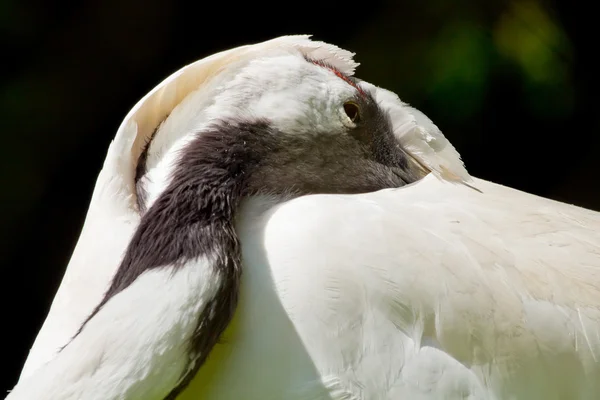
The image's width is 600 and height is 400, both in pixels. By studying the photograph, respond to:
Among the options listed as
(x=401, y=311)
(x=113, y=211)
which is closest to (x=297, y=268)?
(x=401, y=311)

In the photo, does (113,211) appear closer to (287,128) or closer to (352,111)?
(287,128)

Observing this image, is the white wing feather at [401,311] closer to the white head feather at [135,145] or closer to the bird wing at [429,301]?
the bird wing at [429,301]

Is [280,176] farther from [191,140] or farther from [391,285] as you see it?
[391,285]

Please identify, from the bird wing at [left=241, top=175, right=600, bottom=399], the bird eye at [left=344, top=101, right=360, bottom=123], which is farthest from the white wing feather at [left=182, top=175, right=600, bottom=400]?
the bird eye at [left=344, top=101, right=360, bottom=123]

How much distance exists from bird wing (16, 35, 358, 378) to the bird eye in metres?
0.11

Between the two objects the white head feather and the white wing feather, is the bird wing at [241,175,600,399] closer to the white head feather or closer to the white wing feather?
the white wing feather

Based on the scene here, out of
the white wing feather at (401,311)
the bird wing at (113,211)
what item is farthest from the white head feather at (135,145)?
the white wing feather at (401,311)

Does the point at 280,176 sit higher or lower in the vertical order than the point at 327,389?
higher

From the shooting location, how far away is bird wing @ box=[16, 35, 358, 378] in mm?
1424

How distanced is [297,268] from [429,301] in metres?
0.20

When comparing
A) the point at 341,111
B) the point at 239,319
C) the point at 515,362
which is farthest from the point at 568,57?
the point at 239,319

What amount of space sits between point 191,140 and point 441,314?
1.56 ft

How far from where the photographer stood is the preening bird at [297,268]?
1.15 metres

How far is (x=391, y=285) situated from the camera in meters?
1.28
